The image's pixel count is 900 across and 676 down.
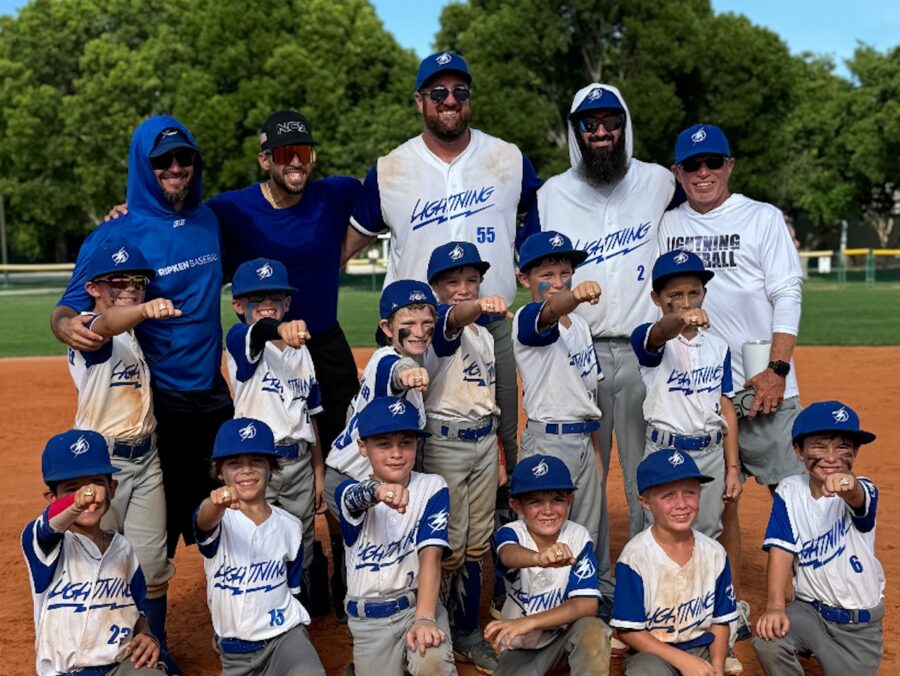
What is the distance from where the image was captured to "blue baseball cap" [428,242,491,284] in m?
4.93

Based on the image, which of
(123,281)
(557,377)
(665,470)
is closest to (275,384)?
(123,281)

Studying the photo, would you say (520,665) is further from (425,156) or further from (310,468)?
(425,156)

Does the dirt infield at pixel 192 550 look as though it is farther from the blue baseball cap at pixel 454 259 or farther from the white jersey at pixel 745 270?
the blue baseball cap at pixel 454 259

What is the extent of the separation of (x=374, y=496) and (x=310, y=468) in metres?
1.13

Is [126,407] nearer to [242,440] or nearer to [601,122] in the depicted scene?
[242,440]

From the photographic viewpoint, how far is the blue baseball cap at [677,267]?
15.9 ft

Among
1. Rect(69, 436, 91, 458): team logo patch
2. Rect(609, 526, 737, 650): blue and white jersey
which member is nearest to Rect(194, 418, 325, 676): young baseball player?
Rect(69, 436, 91, 458): team logo patch

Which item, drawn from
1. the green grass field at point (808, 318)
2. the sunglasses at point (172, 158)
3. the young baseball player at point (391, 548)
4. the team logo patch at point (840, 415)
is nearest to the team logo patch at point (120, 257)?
the sunglasses at point (172, 158)

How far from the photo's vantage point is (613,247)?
5418 millimetres

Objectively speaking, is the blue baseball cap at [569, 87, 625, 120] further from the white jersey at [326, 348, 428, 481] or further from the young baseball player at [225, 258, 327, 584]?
the young baseball player at [225, 258, 327, 584]

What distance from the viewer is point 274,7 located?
121 ft

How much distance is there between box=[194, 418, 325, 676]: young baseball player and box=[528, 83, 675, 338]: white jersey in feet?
6.54

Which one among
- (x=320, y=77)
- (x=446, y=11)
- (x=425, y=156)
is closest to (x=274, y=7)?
(x=320, y=77)

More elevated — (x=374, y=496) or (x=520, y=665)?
(x=374, y=496)
